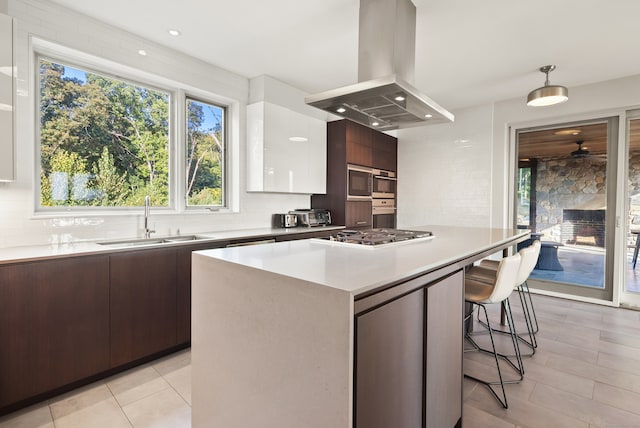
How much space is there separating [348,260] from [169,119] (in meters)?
2.73

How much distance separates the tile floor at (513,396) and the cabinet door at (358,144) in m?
2.78

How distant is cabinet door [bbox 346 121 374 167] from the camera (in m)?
4.38

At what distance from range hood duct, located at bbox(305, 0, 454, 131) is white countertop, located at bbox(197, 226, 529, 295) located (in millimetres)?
989

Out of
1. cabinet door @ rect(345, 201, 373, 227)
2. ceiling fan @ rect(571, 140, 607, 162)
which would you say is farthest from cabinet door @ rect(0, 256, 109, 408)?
ceiling fan @ rect(571, 140, 607, 162)

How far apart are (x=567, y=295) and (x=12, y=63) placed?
5929mm

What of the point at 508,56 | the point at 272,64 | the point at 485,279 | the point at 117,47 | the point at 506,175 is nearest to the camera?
the point at 485,279

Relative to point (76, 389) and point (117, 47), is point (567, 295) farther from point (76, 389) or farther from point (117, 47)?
point (117, 47)

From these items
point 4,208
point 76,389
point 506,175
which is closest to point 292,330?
point 76,389

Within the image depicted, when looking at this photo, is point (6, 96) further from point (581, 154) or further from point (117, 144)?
point (581, 154)

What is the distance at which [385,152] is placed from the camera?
5.15 meters

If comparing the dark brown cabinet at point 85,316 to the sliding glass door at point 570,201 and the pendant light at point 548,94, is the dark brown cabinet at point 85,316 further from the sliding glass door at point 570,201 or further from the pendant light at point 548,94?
the sliding glass door at point 570,201

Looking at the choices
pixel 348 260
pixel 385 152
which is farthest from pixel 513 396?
pixel 385 152

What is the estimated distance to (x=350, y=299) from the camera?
A: 946 mm

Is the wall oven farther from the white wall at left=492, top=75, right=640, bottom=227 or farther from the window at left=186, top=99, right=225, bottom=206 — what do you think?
the window at left=186, top=99, right=225, bottom=206
